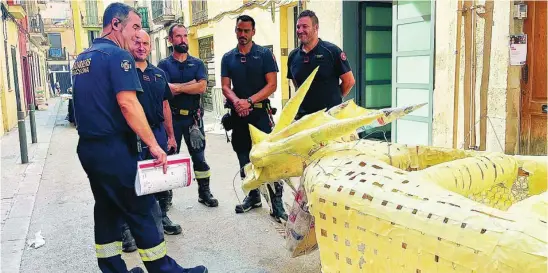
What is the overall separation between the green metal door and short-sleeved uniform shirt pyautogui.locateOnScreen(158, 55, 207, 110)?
3.11 metres

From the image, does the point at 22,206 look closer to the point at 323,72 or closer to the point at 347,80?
the point at 323,72

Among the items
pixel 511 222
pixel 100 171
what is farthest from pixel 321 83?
pixel 511 222

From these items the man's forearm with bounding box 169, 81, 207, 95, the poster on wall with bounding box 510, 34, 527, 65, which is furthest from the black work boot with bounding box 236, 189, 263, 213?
the poster on wall with bounding box 510, 34, 527, 65

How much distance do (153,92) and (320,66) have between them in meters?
1.46

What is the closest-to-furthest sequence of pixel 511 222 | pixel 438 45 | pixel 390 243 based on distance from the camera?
1. pixel 511 222
2. pixel 390 243
3. pixel 438 45

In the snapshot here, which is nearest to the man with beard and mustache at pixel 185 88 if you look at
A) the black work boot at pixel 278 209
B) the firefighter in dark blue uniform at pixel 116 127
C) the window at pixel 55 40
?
the black work boot at pixel 278 209

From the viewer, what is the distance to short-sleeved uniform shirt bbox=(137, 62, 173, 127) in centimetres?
357

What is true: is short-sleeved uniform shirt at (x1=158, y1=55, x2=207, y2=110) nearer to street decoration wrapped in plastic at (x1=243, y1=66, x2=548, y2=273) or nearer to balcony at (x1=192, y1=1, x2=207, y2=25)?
street decoration wrapped in plastic at (x1=243, y1=66, x2=548, y2=273)

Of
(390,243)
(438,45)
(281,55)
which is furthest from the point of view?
(281,55)

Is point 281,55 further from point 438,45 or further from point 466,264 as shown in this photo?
point 466,264

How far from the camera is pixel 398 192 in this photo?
1.81m

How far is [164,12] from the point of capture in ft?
73.0

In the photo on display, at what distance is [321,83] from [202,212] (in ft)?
6.01

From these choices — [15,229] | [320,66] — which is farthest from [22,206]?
[320,66]
